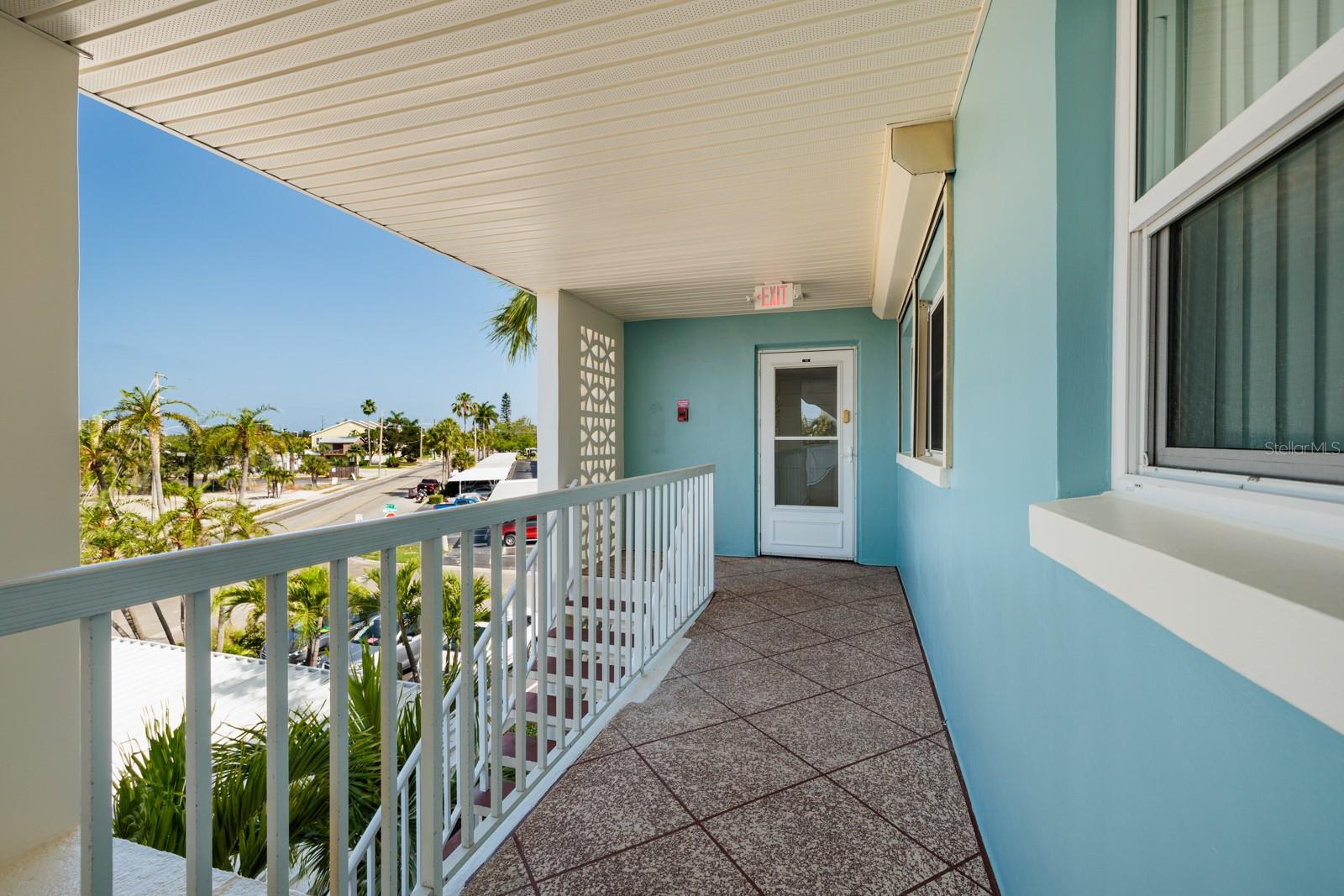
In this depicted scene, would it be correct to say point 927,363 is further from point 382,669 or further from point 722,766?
point 382,669

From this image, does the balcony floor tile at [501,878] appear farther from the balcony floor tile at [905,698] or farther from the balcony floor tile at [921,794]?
the balcony floor tile at [905,698]

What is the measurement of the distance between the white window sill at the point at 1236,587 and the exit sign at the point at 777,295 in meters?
3.85

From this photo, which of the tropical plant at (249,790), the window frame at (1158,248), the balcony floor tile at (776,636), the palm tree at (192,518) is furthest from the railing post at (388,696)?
the palm tree at (192,518)

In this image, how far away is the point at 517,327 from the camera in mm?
8906

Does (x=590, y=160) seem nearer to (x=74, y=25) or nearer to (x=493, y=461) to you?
(x=74, y=25)


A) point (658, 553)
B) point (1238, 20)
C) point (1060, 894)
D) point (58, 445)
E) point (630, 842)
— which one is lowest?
point (630, 842)

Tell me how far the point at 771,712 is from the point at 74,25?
334 centimetres

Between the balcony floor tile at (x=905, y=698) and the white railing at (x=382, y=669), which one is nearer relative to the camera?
the white railing at (x=382, y=669)

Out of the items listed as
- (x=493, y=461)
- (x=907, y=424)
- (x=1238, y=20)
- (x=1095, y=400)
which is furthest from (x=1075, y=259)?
Answer: (x=493, y=461)

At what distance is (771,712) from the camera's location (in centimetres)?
241

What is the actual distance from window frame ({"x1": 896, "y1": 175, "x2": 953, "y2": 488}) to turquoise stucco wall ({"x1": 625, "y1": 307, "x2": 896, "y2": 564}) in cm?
63

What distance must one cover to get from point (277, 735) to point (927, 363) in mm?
3195

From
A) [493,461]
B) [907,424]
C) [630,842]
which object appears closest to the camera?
[630,842]

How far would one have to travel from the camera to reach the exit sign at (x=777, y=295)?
441 cm
